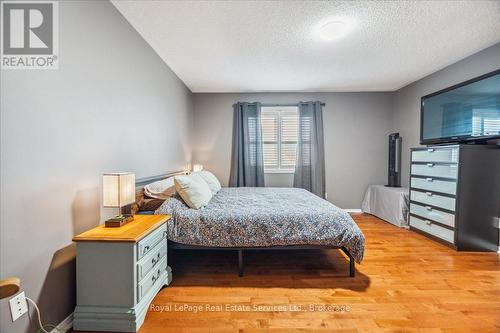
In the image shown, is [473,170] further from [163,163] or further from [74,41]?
[74,41]

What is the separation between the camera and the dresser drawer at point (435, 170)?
286cm

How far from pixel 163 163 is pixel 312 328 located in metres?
2.56

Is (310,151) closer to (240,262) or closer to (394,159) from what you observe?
(394,159)

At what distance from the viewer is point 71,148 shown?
5.04 ft

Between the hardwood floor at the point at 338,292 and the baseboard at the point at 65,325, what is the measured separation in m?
0.49

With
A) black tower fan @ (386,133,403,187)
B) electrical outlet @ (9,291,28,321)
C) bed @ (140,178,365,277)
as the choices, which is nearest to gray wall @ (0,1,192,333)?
electrical outlet @ (9,291,28,321)

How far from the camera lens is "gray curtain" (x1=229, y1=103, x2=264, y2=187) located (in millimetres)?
4648

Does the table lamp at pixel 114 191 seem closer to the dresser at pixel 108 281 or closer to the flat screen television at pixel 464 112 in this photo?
the dresser at pixel 108 281

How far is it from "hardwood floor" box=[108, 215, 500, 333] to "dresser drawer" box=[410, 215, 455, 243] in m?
0.17

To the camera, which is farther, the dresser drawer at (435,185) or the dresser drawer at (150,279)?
the dresser drawer at (435,185)

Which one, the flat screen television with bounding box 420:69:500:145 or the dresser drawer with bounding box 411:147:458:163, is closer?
the flat screen television with bounding box 420:69:500:145

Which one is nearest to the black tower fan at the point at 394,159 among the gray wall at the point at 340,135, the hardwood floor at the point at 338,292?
the gray wall at the point at 340,135

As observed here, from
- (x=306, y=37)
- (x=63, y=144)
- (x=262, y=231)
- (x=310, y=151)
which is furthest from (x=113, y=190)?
(x=310, y=151)

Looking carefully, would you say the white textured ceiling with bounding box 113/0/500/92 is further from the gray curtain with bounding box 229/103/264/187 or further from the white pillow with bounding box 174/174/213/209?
the white pillow with bounding box 174/174/213/209
